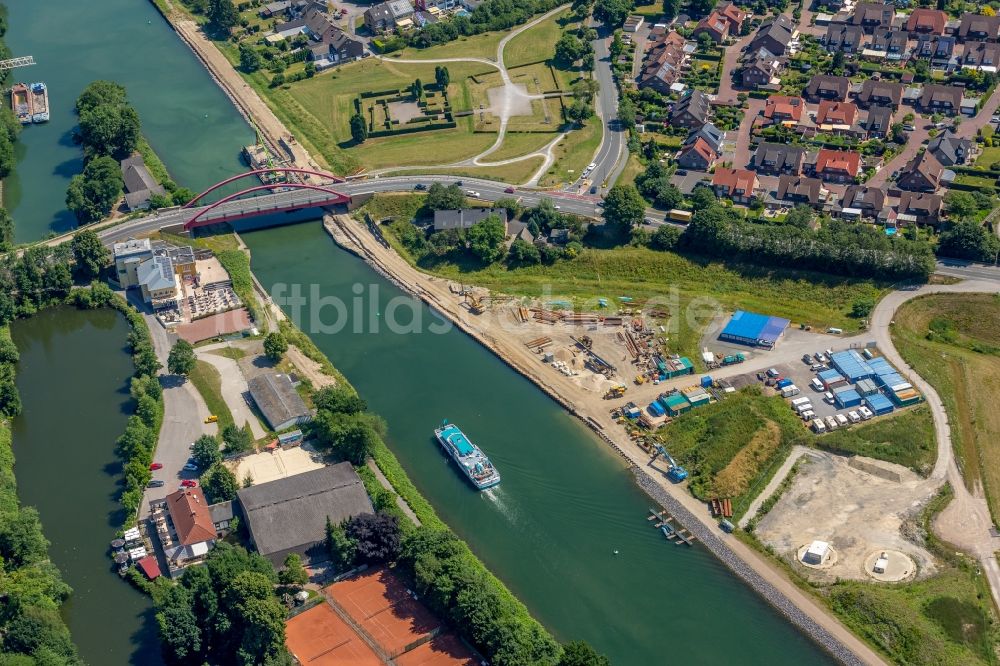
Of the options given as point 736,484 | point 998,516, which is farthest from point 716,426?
point 998,516

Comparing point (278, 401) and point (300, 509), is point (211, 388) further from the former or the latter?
point (300, 509)

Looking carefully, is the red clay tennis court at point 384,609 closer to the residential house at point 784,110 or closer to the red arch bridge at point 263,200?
the red arch bridge at point 263,200

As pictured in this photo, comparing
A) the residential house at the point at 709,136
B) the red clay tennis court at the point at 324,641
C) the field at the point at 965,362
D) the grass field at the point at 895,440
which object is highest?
the residential house at the point at 709,136

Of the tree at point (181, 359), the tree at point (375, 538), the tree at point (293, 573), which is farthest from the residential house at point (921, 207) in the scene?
the tree at point (181, 359)

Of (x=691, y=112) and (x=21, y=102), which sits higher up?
(x=691, y=112)

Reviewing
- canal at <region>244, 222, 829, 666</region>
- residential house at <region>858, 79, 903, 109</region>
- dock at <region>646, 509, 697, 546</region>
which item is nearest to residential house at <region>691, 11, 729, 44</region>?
residential house at <region>858, 79, 903, 109</region>

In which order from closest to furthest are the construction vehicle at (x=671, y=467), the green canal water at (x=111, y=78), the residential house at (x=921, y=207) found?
1. the construction vehicle at (x=671, y=467)
2. the residential house at (x=921, y=207)
3. the green canal water at (x=111, y=78)

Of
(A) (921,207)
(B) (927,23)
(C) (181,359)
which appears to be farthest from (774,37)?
(C) (181,359)
